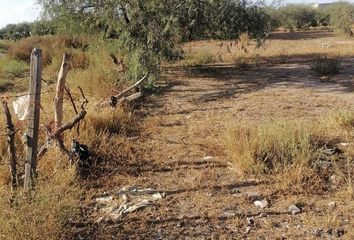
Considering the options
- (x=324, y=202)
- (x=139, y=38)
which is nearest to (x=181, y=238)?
(x=324, y=202)

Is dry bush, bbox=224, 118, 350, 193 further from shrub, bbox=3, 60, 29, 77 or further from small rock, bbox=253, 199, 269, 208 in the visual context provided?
shrub, bbox=3, 60, 29, 77

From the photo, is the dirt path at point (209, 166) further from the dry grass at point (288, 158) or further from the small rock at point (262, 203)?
the dry grass at point (288, 158)

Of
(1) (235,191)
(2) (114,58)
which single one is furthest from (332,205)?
(2) (114,58)

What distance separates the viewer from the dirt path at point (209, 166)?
3.96m

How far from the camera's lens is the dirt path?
3959mm

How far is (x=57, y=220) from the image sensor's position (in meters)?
3.54

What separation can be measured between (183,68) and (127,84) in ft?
13.2

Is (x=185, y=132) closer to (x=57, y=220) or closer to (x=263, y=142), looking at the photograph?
(x=263, y=142)

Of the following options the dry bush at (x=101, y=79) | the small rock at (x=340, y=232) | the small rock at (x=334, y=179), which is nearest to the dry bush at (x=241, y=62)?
the dry bush at (x=101, y=79)

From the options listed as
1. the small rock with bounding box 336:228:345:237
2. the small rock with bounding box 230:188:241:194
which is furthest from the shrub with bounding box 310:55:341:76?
the small rock with bounding box 336:228:345:237

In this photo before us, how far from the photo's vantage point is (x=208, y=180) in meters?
5.00

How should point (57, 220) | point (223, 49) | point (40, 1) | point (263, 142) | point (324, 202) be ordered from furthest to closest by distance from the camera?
point (223, 49)
point (40, 1)
point (263, 142)
point (324, 202)
point (57, 220)

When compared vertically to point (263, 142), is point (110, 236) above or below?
below

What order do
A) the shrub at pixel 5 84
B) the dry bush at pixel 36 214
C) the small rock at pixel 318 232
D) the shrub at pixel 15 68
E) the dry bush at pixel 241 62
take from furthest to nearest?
1. the shrub at pixel 15 68
2. the dry bush at pixel 241 62
3. the shrub at pixel 5 84
4. the small rock at pixel 318 232
5. the dry bush at pixel 36 214
